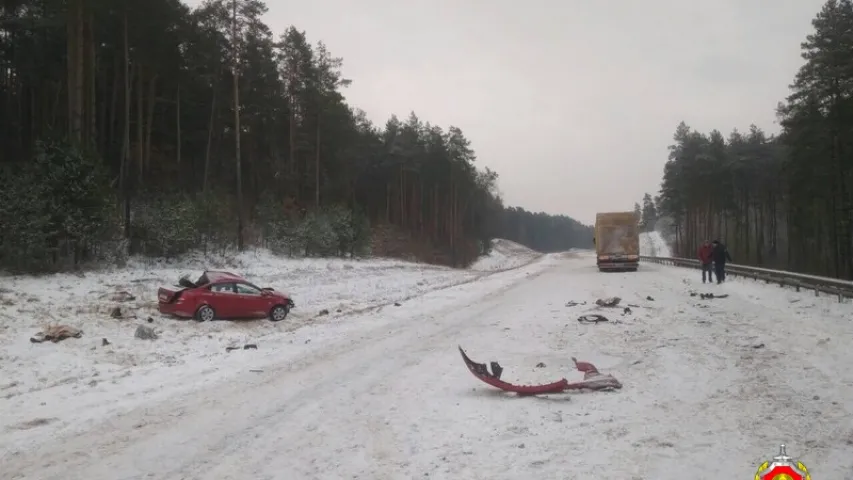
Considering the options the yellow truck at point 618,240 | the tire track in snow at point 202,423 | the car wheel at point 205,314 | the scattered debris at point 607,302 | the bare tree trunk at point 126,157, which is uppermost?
the bare tree trunk at point 126,157

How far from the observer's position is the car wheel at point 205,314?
17322mm

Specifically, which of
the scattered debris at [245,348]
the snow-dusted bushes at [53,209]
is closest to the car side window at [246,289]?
the scattered debris at [245,348]

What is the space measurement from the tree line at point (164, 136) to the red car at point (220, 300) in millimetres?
6271

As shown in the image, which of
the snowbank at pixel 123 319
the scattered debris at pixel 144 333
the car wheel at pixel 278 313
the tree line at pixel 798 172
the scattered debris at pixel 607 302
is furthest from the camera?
the tree line at pixel 798 172

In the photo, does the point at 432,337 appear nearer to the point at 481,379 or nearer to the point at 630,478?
the point at 481,379

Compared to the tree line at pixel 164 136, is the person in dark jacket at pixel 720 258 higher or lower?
lower

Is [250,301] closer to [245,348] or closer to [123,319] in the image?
[123,319]

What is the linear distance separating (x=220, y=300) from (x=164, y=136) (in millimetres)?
33790

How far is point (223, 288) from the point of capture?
17.9 m

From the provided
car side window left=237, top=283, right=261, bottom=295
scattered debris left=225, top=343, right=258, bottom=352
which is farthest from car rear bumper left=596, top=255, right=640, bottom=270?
scattered debris left=225, top=343, right=258, bottom=352

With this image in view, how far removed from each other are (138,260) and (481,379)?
20.8m

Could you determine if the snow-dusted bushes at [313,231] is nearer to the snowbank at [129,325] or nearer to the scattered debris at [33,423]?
the snowbank at [129,325]

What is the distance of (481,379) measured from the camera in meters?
8.78

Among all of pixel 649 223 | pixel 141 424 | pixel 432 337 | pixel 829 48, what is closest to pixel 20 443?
pixel 141 424
